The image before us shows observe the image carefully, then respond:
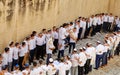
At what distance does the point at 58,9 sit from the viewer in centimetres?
1825

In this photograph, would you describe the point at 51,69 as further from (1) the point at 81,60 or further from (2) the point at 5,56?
(2) the point at 5,56

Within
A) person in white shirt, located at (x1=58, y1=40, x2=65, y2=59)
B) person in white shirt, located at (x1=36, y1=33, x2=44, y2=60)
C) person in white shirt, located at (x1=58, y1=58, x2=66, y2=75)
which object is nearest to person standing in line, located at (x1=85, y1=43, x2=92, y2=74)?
person in white shirt, located at (x1=58, y1=58, x2=66, y2=75)

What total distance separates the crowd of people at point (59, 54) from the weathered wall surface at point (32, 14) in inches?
20.3

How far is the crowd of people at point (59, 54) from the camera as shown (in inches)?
514

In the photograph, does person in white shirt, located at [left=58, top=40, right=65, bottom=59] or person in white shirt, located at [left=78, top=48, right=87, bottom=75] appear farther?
person in white shirt, located at [left=58, top=40, right=65, bottom=59]

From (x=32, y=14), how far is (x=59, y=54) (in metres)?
2.41

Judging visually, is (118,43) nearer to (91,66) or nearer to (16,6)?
(91,66)

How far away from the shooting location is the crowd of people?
514 inches

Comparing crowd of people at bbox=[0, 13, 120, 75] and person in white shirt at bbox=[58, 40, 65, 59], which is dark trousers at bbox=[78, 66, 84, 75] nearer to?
crowd of people at bbox=[0, 13, 120, 75]

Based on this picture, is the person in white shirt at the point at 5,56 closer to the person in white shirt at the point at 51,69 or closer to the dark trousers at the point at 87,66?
the person in white shirt at the point at 51,69

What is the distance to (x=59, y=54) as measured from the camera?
1630 cm

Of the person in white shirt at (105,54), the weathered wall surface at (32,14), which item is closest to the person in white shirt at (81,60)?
the person in white shirt at (105,54)

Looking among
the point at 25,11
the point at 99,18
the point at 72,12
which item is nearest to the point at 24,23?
the point at 25,11

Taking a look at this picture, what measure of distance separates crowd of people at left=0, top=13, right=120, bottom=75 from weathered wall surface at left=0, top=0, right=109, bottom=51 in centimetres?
52
